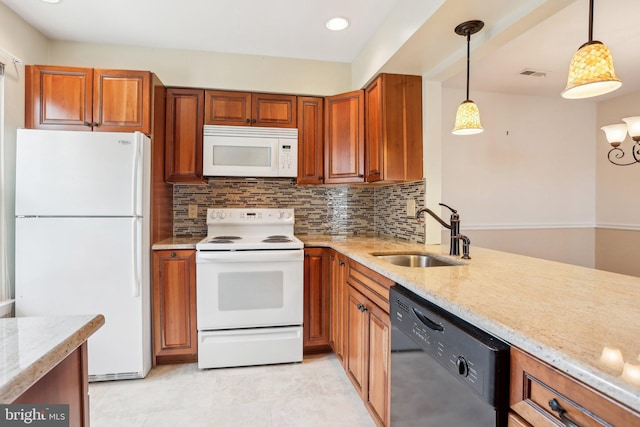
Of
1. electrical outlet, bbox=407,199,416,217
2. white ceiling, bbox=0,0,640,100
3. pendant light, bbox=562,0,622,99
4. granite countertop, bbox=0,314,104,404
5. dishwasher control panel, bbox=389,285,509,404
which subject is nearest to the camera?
granite countertop, bbox=0,314,104,404

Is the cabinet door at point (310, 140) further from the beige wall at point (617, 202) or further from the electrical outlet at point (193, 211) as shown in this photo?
the beige wall at point (617, 202)

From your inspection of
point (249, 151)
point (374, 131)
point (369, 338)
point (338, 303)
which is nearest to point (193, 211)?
point (249, 151)

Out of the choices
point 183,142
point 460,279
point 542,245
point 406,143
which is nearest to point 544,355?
point 460,279

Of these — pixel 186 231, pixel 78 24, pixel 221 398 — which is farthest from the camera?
pixel 186 231

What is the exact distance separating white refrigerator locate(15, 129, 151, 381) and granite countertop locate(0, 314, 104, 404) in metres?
1.44

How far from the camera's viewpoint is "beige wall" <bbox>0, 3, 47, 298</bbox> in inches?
79.0

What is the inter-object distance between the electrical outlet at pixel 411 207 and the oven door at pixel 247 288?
89cm

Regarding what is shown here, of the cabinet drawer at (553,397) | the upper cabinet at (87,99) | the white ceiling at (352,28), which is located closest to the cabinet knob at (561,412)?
the cabinet drawer at (553,397)

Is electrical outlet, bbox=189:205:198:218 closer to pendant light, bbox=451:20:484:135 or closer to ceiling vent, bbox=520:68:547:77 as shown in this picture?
pendant light, bbox=451:20:484:135

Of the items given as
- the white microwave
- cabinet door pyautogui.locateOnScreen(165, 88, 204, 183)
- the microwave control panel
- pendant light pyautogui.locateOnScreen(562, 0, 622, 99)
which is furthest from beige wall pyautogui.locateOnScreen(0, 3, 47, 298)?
pendant light pyautogui.locateOnScreen(562, 0, 622, 99)

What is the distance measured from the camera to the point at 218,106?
2.62 metres

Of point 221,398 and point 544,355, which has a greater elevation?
point 544,355

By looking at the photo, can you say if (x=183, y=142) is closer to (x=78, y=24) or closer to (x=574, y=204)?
(x=78, y=24)

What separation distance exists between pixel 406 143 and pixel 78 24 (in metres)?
2.44
